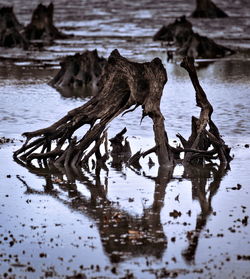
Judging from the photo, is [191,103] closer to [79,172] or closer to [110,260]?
[79,172]

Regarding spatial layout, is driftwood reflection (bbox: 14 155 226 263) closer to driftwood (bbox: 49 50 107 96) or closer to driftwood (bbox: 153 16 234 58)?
driftwood (bbox: 49 50 107 96)

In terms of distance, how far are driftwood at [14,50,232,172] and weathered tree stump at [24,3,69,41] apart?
26.3 meters

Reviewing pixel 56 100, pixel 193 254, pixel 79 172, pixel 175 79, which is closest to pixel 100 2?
pixel 175 79

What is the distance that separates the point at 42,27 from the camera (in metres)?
41.8

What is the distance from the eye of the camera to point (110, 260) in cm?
995

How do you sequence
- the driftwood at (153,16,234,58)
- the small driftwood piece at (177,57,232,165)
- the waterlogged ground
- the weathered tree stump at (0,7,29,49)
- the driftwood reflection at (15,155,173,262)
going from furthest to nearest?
the weathered tree stump at (0,7,29,49)
the driftwood at (153,16,234,58)
the small driftwood piece at (177,57,232,165)
the driftwood reflection at (15,155,173,262)
the waterlogged ground

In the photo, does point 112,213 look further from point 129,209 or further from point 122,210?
point 129,209

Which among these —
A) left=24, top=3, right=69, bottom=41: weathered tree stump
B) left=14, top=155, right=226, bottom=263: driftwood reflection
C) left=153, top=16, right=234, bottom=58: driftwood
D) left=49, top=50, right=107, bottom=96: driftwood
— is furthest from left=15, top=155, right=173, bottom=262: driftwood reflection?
left=24, top=3, right=69, bottom=41: weathered tree stump

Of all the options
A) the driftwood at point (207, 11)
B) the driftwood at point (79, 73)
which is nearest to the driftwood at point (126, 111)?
the driftwood at point (79, 73)

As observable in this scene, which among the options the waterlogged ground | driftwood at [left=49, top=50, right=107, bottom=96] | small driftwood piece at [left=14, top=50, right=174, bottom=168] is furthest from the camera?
driftwood at [left=49, top=50, right=107, bottom=96]

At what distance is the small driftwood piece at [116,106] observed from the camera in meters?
15.1

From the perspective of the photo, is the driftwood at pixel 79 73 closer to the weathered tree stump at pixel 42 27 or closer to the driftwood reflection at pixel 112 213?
the driftwood reflection at pixel 112 213

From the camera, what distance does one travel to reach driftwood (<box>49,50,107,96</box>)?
27250mm

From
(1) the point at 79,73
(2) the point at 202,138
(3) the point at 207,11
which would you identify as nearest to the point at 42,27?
(3) the point at 207,11
